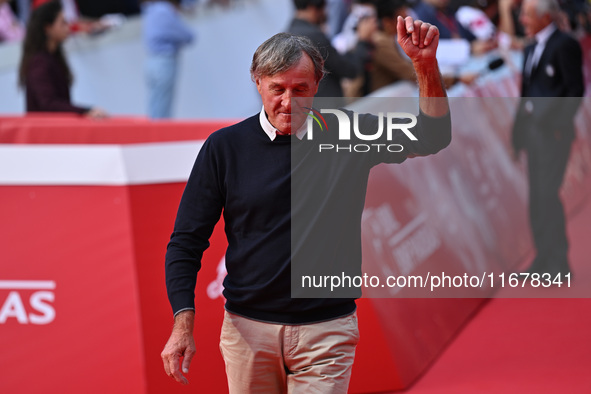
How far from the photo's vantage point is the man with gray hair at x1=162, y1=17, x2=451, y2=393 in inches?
104

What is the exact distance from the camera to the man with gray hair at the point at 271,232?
263 centimetres

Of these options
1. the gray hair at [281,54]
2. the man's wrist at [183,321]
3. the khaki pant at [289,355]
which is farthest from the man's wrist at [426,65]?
the man's wrist at [183,321]

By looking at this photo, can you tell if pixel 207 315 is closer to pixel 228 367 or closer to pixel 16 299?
pixel 16 299

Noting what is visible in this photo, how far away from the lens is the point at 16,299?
163 inches

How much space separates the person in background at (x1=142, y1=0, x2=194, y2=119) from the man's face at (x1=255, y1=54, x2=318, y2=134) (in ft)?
22.6

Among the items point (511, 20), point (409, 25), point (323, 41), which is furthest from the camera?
point (511, 20)

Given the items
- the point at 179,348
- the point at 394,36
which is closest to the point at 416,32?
the point at 179,348

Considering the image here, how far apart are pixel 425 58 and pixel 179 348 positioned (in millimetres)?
1159

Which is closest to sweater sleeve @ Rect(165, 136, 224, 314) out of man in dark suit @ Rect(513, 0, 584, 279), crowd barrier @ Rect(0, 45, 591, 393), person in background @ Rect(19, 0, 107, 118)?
crowd barrier @ Rect(0, 45, 591, 393)

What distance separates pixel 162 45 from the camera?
9367 mm

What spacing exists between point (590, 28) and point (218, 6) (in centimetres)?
544

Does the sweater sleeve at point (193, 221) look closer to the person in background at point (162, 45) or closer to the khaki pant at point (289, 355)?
the khaki pant at point (289, 355)

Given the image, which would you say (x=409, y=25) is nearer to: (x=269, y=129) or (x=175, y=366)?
(x=269, y=129)

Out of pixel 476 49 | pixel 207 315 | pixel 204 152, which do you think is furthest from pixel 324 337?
pixel 476 49
